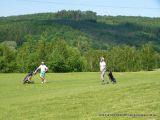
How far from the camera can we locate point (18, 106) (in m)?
24.5

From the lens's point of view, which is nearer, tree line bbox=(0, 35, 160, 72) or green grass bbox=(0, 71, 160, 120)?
green grass bbox=(0, 71, 160, 120)

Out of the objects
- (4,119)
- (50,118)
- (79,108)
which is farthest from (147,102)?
(4,119)

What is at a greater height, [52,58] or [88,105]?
[88,105]

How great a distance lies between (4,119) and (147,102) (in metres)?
7.55

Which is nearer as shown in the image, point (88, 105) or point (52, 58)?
point (88, 105)

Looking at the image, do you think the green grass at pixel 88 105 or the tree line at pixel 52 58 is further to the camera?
the tree line at pixel 52 58

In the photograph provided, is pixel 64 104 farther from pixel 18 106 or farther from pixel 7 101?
pixel 7 101

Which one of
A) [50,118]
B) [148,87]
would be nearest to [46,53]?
[148,87]

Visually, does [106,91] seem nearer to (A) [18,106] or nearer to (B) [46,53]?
(A) [18,106]

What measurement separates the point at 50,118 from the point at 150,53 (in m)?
150

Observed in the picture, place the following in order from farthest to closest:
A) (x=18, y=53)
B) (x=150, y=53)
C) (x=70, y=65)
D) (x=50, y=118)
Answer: (x=150, y=53) < (x=18, y=53) < (x=70, y=65) < (x=50, y=118)

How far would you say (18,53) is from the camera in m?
156

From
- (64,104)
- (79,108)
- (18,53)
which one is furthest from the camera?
(18,53)

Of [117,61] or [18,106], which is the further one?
[117,61]
